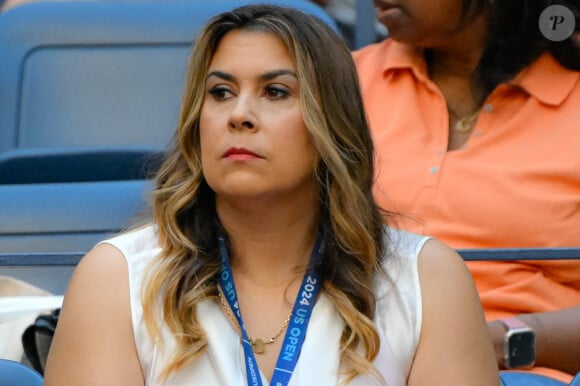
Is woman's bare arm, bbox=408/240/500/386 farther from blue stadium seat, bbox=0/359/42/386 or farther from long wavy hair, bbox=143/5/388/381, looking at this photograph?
blue stadium seat, bbox=0/359/42/386

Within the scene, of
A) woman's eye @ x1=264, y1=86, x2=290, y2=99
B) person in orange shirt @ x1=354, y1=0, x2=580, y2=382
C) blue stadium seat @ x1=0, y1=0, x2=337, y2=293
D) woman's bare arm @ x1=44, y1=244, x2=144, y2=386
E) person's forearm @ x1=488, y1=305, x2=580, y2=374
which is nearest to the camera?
woman's bare arm @ x1=44, y1=244, x2=144, y2=386

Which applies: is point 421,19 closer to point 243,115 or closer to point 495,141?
point 495,141

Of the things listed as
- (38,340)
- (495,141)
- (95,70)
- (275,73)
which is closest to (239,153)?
(275,73)

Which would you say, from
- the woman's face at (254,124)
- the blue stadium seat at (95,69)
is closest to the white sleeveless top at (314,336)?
the woman's face at (254,124)

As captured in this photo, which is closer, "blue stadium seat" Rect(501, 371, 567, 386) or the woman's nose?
the woman's nose

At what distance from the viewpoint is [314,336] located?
200cm

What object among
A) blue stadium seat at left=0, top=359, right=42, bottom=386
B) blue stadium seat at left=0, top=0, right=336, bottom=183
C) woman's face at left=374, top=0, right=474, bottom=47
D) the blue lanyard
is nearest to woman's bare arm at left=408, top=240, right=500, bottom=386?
the blue lanyard

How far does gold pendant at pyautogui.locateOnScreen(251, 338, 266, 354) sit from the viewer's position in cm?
201

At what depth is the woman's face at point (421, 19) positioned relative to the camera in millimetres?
2746

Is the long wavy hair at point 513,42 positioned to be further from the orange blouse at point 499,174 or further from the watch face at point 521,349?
the watch face at point 521,349

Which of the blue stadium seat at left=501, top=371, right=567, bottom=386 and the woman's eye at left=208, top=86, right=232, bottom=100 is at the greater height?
the woman's eye at left=208, top=86, right=232, bottom=100

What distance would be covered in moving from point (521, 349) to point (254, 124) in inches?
29.9

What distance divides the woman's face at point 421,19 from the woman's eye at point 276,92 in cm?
77

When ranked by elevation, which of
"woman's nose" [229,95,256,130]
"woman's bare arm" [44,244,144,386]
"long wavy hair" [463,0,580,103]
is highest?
"woman's nose" [229,95,256,130]
